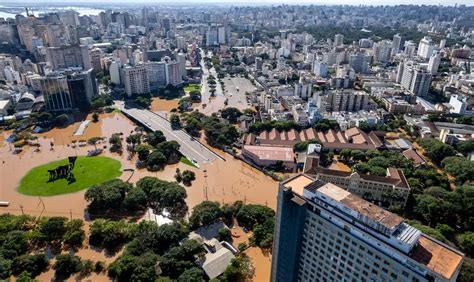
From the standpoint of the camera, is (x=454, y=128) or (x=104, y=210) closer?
(x=104, y=210)

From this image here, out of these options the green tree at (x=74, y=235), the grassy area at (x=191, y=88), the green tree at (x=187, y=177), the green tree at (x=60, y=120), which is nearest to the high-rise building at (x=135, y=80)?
the grassy area at (x=191, y=88)

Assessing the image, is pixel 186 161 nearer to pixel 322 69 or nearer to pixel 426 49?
pixel 322 69

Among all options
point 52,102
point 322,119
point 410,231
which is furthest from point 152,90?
point 410,231

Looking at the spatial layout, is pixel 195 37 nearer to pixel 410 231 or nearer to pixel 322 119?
pixel 322 119

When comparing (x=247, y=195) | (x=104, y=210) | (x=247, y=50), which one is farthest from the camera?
(x=247, y=50)

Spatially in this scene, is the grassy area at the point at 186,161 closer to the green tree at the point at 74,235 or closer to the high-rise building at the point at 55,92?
the green tree at the point at 74,235

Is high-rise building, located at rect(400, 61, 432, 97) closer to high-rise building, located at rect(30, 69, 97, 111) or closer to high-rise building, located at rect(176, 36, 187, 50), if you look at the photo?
high-rise building, located at rect(30, 69, 97, 111)

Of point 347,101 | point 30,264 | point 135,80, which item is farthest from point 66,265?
point 347,101
